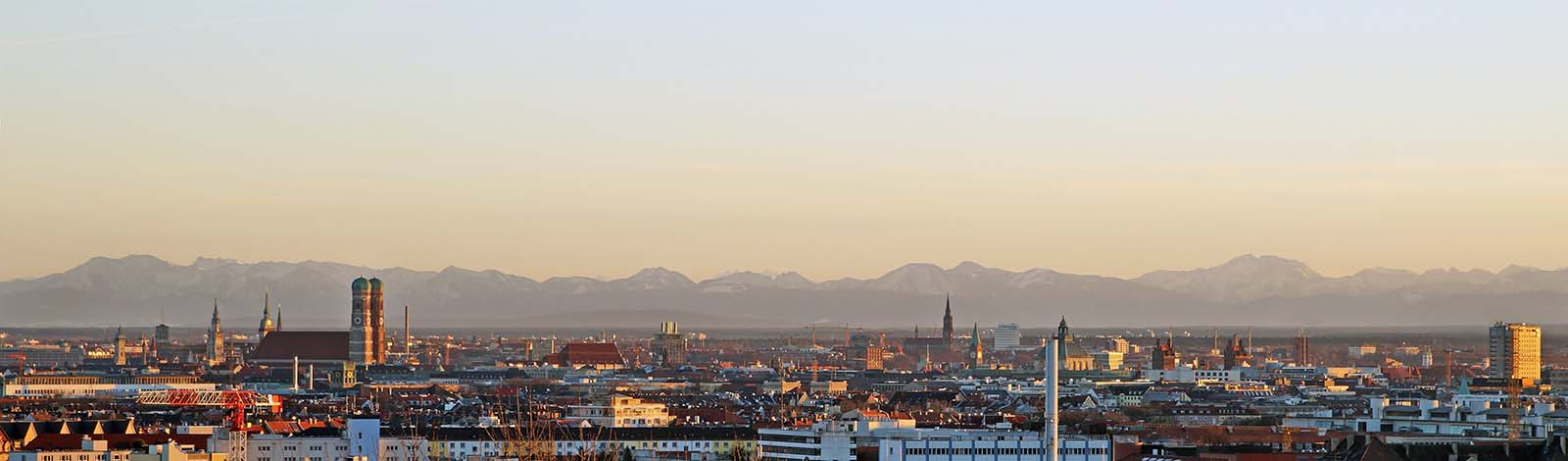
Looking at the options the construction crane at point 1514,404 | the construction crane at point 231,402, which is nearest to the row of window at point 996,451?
the construction crane at point 1514,404

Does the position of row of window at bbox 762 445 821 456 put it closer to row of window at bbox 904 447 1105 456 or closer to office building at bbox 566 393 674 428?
row of window at bbox 904 447 1105 456

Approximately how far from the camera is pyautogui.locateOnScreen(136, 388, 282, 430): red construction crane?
138m

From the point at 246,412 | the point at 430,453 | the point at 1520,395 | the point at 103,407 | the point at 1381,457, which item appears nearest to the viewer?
the point at 1381,457

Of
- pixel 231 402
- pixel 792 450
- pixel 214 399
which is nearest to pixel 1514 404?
pixel 231 402

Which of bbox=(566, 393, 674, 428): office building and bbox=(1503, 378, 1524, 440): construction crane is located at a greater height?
bbox=(1503, 378, 1524, 440): construction crane

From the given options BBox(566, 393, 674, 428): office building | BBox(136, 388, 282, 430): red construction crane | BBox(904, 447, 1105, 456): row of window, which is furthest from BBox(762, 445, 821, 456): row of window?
BBox(566, 393, 674, 428): office building

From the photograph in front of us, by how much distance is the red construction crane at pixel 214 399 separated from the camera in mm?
138500

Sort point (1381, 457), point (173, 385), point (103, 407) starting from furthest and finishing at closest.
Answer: point (173, 385) < point (103, 407) < point (1381, 457)

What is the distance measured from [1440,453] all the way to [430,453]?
130 feet

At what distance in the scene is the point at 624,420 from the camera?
140 metres

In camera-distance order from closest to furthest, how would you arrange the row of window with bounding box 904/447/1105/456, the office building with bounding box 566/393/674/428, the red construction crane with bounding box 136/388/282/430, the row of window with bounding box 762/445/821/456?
the row of window with bounding box 762/445/821/456
the row of window with bounding box 904/447/1105/456
the office building with bounding box 566/393/674/428
the red construction crane with bounding box 136/388/282/430

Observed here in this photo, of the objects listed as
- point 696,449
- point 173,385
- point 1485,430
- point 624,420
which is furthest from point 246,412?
point 173,385

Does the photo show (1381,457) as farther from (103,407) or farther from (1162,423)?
(103,407)

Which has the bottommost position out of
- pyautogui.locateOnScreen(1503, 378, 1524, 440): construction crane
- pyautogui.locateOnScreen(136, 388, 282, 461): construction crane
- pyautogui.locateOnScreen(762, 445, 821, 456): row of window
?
pyautogui.locateOnScreen(762, 445, 821, 456): row of window
